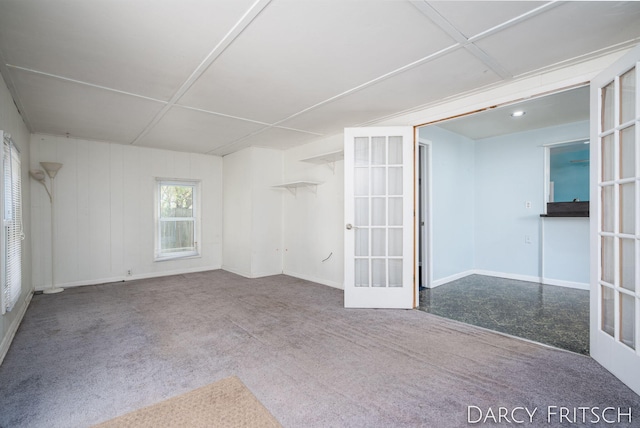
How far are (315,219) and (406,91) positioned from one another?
8.66 ft

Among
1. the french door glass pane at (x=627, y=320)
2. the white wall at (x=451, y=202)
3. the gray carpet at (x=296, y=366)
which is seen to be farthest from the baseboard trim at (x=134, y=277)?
the french door glass pane at (x=627, y=320)

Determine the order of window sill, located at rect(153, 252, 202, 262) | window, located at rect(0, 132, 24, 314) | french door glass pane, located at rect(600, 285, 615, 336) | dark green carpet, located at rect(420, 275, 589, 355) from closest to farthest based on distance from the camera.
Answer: french door glass pane, located at rect(600, 285, 615, 336)
window, located at rect(0, 132, 24, 314)
dark green carpet, located at rect(420, 275, 589, 355)
window sill, located at rect(153, 252, 202, 262)

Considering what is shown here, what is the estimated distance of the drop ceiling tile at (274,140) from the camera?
15.0ft

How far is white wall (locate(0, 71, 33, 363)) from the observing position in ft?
8.73

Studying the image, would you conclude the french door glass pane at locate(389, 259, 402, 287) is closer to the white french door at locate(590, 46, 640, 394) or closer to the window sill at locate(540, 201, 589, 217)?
the white french door at locate(590, 46, 640, 394)

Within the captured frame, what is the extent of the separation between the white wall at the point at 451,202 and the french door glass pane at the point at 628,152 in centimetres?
255

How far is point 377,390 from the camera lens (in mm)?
1957

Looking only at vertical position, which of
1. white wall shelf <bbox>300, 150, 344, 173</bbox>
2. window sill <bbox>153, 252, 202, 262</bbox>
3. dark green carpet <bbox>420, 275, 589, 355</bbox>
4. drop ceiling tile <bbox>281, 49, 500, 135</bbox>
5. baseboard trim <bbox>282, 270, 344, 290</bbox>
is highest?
drop ceiling tile <bbox>281, 49, 500, 135</bbox>

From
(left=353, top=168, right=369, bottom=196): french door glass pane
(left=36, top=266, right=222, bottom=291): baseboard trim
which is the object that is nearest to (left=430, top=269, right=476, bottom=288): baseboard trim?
(left=353, top=168, right=369, bottom=196): french door glass pane

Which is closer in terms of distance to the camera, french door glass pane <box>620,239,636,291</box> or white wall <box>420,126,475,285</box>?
french door glass pane <box>620,239,636,291</box>

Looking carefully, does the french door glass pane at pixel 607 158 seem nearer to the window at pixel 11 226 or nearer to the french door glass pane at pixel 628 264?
the french door glass pane at pixel 628 264

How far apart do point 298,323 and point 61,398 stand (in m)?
1.86

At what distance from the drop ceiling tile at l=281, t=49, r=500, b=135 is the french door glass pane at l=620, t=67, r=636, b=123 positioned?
89 centimetres

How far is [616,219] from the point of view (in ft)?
6.88
